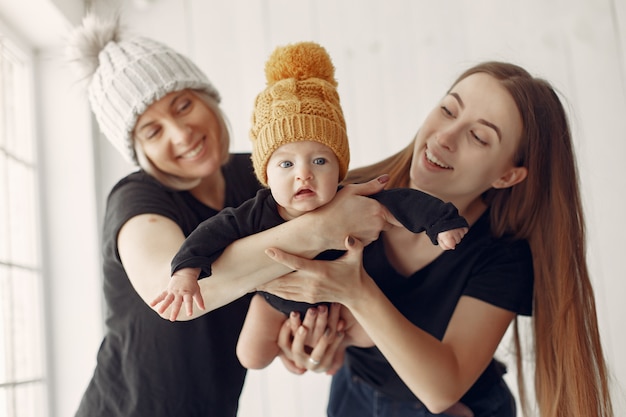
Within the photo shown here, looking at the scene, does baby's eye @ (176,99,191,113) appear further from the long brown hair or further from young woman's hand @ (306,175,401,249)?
young woman's hand @ (306,175,401,249)

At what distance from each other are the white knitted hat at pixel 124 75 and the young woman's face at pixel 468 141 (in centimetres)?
56

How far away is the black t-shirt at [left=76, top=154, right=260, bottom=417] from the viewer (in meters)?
1.74

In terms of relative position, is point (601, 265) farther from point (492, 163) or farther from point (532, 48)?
point (492, 163)

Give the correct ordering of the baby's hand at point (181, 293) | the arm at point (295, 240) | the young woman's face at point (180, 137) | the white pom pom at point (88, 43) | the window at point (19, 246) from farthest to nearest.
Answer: the window at point (19, 246)
the white pom pom at point (88, 43)
the young woman's face at point (180, 137)
the arm at point (295, 240)
the baby's hand at point (181, 293)

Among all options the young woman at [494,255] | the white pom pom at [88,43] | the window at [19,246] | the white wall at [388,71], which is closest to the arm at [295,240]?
the young woman at [494,255]

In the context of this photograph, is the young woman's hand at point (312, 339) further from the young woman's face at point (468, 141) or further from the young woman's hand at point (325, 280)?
the young woman's face at point (468, 141)

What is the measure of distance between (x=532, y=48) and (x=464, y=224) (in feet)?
5.37

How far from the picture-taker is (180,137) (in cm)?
169

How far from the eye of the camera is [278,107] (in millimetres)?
1374

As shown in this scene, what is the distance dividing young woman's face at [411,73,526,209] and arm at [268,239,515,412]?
27cm

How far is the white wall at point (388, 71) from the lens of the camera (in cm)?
269

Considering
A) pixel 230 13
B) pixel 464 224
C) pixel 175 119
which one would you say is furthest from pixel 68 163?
pixel 464 224

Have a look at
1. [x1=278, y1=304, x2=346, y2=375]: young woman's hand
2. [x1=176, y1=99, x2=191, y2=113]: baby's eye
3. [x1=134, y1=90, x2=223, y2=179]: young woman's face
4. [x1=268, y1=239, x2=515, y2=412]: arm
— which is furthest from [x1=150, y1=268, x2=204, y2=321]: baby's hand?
[x1=176, y1=99, x2=191, y2=113]: baby's eye

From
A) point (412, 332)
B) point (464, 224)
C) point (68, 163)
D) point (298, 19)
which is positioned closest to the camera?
point (464, 224)
